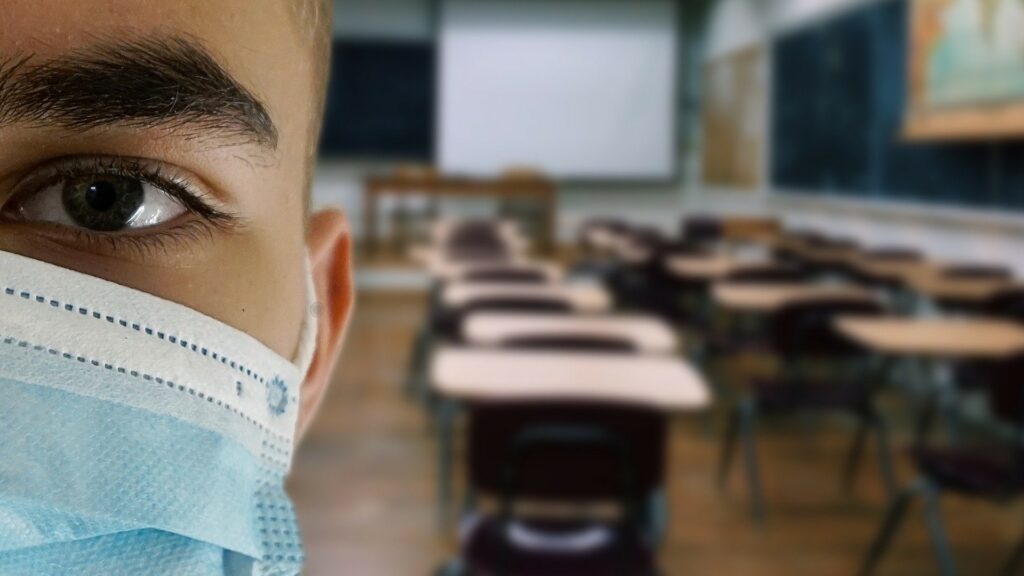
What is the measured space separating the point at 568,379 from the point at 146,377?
190 cm

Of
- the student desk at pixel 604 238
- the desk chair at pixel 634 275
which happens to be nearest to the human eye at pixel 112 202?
the desk chair at pixel 634 275

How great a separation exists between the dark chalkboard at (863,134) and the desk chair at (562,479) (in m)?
3.86

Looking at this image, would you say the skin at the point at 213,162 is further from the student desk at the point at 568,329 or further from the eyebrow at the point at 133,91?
the student desk at the point at 568,329

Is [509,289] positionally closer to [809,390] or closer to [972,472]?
[809,390]

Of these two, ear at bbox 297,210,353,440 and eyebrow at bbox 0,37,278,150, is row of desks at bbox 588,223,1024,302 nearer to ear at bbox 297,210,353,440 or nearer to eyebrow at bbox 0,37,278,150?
ear at bbox 297,210,353,440

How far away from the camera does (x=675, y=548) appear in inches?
131

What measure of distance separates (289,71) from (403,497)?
322cm

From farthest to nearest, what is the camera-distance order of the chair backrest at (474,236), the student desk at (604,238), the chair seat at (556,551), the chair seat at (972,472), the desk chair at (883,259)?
the student desk at (604,238)
the chair backrest at (474,236)
the desk chair at (883,259)
the chair seat at (972,472)
the chair seat at (556,551)

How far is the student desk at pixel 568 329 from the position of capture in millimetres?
2996

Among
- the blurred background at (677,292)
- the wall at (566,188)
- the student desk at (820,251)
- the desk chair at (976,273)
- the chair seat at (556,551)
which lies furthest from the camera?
the wall at (566,188)

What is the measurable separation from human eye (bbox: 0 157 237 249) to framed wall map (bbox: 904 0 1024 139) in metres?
5.27

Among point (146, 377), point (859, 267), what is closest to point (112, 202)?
point (146, 377)

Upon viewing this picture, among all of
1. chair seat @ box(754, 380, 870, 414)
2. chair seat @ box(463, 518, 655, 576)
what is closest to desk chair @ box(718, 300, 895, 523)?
chair seat @ box(754, 380, 870, 414)

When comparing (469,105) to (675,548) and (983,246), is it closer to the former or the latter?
(983,246)
